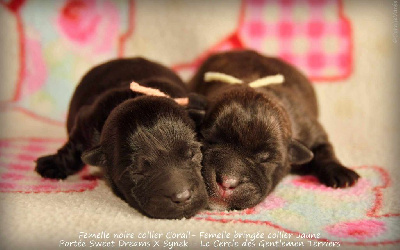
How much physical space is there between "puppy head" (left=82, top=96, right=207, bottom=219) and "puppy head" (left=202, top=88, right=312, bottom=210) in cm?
10

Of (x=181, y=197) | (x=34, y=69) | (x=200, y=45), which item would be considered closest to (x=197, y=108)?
(x=181, y=197)

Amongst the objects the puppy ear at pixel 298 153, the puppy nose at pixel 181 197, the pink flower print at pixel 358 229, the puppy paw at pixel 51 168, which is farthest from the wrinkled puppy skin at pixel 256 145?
the puppy paw at pixel 51 168

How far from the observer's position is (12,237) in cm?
187

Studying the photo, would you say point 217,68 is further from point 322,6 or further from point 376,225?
point 376,225

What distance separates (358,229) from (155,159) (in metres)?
0.96

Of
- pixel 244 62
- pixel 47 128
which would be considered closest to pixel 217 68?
pixel 244 62

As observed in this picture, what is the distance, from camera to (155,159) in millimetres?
2104

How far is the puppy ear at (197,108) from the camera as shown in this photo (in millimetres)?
2523

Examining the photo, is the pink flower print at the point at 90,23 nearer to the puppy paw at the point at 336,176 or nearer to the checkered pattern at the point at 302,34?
the checkered pattern at the point at 302,34

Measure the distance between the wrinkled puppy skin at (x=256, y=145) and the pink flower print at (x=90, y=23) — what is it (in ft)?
5.70

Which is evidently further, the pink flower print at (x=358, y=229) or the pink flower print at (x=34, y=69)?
the pink flower print at (x=34, y=69)

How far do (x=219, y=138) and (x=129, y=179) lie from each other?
52 centimetres

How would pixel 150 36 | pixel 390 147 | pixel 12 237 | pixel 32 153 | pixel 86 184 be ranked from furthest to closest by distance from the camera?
1. pixel 150 36
2. pixel 390 147
3. pixel 32 153
4. pixel 86 184
5. pixel 12 237

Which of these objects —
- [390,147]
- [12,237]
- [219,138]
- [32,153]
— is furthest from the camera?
[390,147]
